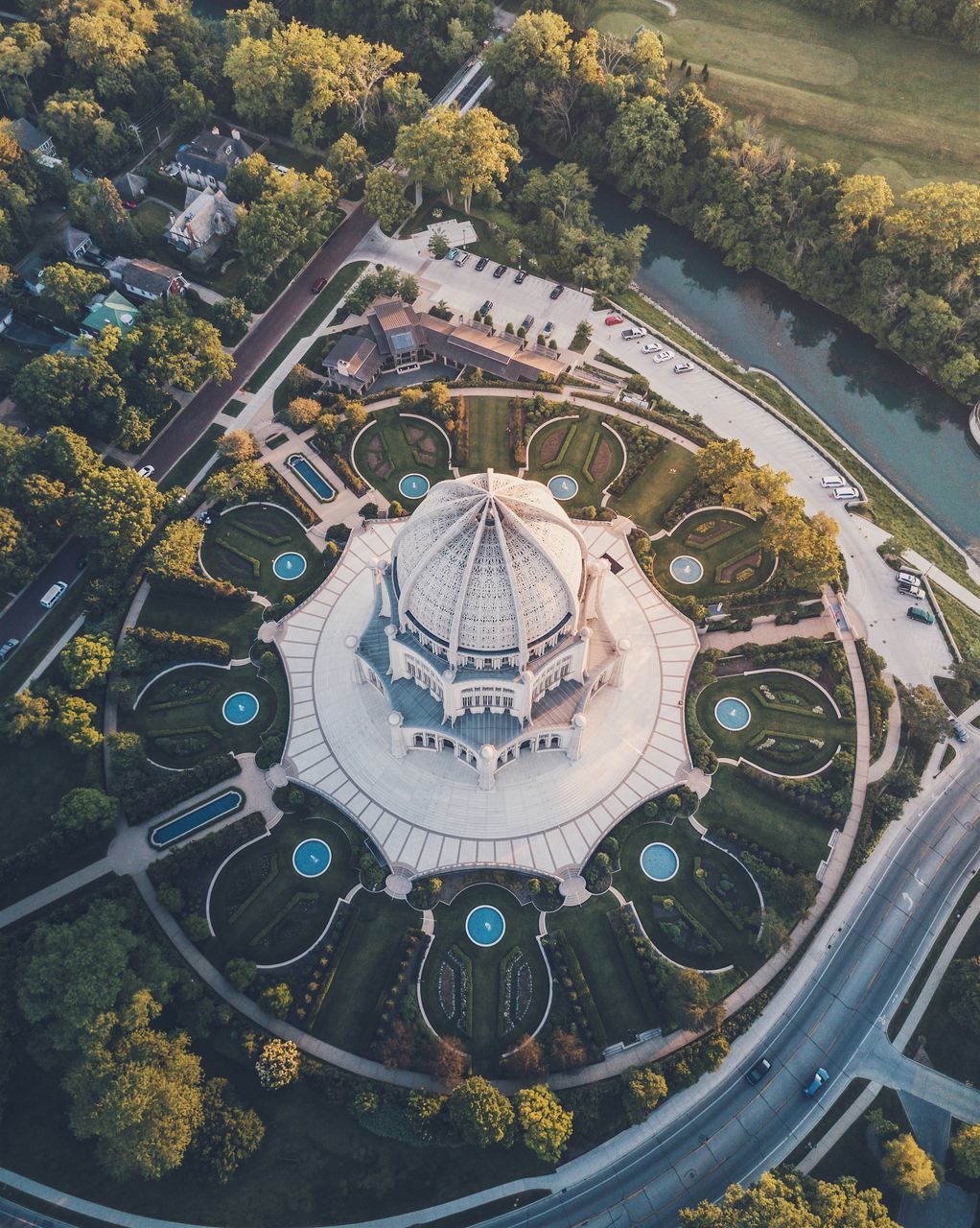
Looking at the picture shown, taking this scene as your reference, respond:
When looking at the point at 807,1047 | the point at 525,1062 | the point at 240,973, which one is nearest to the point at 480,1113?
the point at 525,1062

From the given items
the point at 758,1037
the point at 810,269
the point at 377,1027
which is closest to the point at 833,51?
Answer: the point at 810,269

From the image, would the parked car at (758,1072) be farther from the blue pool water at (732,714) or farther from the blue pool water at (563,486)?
the blue pool water at (563,486)

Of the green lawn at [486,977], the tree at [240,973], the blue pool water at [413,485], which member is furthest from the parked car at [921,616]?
the tree at [240,973]

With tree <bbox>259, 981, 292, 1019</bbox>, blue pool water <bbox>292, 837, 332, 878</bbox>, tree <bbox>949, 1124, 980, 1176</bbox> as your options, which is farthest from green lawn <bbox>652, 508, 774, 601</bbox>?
tree <bbox>259, 981, 292, 1019</bbox>

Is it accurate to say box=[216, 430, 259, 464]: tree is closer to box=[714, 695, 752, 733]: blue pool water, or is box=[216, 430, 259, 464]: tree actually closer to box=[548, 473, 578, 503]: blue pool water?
box=[548, 473, 578, 503]: blue pool water

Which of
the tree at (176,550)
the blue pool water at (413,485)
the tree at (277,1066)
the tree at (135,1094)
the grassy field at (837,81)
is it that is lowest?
the tree at (135,1094)

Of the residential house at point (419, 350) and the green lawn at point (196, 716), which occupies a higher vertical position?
the residential house at point (419, 350)
